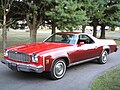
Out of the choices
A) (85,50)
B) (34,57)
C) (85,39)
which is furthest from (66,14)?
(34,57)

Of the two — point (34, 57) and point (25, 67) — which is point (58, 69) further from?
point (25, 67)

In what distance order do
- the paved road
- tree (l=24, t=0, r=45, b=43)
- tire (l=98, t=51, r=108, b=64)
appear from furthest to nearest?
1. tree (l=24, t=0, r=45, b=43)
2. tire (l=98, t=51, r=108, b=64)
3. the paved road

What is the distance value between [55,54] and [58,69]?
51cm

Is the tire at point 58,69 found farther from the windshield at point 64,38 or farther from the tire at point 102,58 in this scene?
the tire at point 102,58

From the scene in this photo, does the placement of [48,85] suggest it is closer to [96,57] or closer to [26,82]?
[26,82]

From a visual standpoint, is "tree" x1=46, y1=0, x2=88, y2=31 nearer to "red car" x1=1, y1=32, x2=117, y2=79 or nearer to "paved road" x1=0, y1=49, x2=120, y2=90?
"red car" x1=1, y1=32, x2=117, y2=79

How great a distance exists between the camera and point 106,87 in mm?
5422

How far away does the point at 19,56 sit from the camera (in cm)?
615

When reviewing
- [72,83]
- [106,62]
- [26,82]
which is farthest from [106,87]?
[106,62]

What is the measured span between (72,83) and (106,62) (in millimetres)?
3485

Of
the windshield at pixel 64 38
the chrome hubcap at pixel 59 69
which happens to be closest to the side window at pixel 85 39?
the windshield at pixel 64 38

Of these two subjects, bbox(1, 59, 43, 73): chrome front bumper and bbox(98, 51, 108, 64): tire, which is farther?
bbox(98, 51, 108, 64): tire

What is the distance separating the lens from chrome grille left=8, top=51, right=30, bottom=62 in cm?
597

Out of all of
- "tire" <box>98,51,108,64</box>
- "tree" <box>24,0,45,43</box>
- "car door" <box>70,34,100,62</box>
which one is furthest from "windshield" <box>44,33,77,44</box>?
"tree" <box>24,0,45,43</box>
